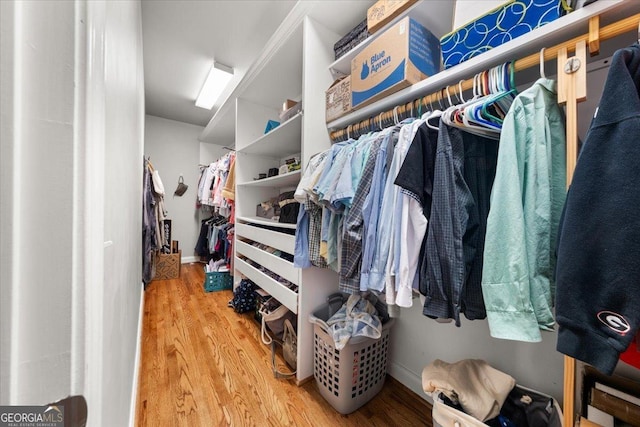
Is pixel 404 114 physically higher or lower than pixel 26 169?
higher

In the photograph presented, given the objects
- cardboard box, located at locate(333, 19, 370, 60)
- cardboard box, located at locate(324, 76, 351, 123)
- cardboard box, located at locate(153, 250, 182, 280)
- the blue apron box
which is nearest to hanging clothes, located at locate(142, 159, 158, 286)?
cardboard box, located at locate(153, 250, 182, 280)

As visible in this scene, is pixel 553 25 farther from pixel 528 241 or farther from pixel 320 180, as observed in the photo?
pixel 320 180

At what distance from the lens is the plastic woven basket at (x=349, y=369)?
112 cm

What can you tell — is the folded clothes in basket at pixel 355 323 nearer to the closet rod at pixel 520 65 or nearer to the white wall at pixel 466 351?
the white wall at pixel 466 351

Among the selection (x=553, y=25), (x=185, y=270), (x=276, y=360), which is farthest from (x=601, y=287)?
(x=185, y=270)

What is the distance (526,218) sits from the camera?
1.94 ft

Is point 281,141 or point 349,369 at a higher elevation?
point 281,141

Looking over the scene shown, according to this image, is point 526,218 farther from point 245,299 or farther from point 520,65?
point 245,299

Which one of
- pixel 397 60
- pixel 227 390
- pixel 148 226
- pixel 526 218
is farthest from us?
pixel 148 226

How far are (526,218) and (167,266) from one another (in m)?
3.52

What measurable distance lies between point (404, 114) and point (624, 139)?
2.29ft

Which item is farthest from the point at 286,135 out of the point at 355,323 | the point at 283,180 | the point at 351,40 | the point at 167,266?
the point at 167,266

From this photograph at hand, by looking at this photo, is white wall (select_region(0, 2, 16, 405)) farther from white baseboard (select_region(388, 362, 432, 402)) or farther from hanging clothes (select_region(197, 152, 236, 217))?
hanging clothes (select_region(197, 152, 236, 217))

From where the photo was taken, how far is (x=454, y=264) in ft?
2.16
